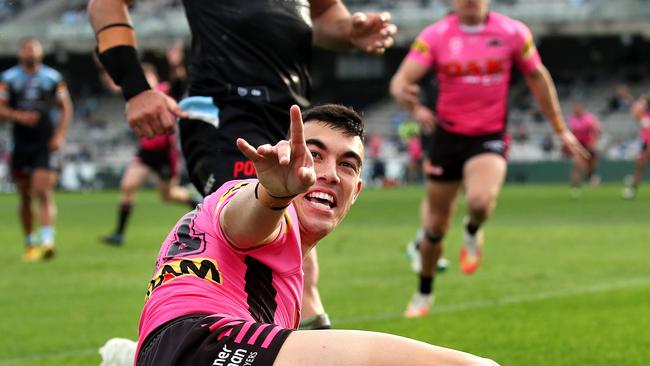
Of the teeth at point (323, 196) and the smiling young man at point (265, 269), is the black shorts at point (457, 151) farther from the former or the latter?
the teeth at point (323, 196)

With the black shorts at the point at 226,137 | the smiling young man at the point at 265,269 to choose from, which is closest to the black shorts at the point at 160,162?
the black shorts at the point at 226,137

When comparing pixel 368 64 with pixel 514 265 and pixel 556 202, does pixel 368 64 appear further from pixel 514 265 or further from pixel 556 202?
pixel 514 265

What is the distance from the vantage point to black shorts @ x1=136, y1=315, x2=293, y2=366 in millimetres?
3152

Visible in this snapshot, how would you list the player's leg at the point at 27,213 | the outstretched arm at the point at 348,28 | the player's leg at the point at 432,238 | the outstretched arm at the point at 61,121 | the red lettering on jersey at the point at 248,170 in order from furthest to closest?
the outstretched arm at the point at 61,121, the player's leg at the point at 27,213, the player's leg at the point at 432,238, the outstretched arm at the point at 348,28, the red lettering on jersey at the point at 248,170

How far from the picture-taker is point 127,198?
1563 centimetres

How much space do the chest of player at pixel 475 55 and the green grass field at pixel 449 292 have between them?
1948 millimetres

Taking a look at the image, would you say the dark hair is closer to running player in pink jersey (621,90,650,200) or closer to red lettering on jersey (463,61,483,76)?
red lettering on jersey (463,61,483,76)

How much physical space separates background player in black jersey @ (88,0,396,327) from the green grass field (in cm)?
211

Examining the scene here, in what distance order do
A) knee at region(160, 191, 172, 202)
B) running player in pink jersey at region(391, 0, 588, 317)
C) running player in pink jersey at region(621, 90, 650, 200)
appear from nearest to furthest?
running player in pink jersey at region(391, 0, 588, 317) → knee at region(160, 191, 172, 202) → running player in pink jersey at region(621, 90, 650, 200)

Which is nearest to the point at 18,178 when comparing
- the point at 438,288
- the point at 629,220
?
the point at 438,288

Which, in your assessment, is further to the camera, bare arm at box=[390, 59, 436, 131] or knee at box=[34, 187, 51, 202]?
knee at box=[34, 187, 51, 202]

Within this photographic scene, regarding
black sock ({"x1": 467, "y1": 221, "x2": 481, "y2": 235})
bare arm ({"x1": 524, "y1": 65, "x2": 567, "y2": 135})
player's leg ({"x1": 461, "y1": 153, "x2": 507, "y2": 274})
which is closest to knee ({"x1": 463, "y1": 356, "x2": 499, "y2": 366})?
player's leg ({"x1": 461, "y1": 153, "x2": 507, "y2": 274})

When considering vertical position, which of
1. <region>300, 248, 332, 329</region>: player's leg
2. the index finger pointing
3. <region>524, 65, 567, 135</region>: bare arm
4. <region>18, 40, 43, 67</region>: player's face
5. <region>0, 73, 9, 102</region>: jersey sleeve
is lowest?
<region>0, 73, 9, 102</region>: jersey sleeve

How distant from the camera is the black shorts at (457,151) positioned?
30.9 ft
